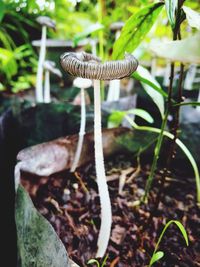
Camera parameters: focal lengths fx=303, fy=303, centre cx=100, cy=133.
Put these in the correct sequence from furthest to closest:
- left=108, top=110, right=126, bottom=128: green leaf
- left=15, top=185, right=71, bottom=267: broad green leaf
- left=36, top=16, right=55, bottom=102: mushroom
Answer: left=36, top=16, right=55, bottom=102: mushroom < left=108, top=110, right=126, bottom=128: green leaf < left=15, top=185, right=71, bottom=267: broad green leaf

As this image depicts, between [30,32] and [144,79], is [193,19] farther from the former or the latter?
[30,32]

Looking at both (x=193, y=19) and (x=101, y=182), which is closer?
(x=193, y=19)

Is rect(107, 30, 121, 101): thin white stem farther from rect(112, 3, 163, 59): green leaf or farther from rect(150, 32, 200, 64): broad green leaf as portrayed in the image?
rect(150, 32, 200, 64): broad green leaf

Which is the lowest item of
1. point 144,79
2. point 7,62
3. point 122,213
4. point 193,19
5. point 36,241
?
point 122,213

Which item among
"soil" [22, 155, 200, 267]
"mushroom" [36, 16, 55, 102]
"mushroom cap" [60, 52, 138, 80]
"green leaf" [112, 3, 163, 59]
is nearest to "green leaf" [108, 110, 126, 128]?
"soil" [22, 155, 200, 267]

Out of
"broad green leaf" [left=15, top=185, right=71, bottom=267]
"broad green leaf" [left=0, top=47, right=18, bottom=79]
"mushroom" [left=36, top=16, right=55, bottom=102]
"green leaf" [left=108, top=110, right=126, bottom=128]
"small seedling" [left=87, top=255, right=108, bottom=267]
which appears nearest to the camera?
"broad green leaf" [left=15, top=185, right=71, bottom=267]

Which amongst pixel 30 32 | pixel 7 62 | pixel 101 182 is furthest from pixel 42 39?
pixel 101 182

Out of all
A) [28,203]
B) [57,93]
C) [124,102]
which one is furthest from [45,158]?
[57,93]
